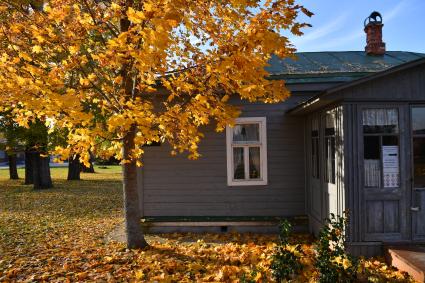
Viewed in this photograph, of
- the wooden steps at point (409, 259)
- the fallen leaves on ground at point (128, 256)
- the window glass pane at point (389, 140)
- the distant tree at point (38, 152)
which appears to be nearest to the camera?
the wooden steps at point (409, 259)

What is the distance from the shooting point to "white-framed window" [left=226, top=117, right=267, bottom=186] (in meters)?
8.71

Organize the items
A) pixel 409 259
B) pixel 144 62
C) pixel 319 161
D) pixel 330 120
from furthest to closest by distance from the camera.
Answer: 1. pixel 319 161
2. pixel 330 120
3. pixel 409 259
4. pixel 144 62

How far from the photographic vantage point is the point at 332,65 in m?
9.51

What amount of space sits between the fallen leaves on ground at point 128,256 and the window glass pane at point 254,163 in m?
1.48

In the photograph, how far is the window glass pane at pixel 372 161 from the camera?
6.27 metres

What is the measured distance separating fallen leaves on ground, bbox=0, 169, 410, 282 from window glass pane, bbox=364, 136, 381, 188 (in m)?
1.36

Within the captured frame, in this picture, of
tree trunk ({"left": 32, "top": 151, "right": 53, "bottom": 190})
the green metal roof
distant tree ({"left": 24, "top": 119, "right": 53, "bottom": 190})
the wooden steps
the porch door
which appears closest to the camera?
the wooden steps

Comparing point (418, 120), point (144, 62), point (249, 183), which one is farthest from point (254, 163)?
point (144, 62)

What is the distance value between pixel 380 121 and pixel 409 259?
233 centimetres

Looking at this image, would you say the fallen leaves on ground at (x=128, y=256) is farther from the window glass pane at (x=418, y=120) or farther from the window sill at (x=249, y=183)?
the window glass pane at (x=418, y=120)

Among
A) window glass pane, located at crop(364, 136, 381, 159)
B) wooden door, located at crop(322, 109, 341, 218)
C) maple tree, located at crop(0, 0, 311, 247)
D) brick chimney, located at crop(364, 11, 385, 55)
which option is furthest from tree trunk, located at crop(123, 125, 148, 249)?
brick chimney, located at crop(364, 11, 385, 55)

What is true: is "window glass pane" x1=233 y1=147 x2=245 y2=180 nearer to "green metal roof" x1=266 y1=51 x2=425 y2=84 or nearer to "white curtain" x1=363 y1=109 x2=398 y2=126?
"green metal roof" x1=266 y1=51 x2=425 y2=84

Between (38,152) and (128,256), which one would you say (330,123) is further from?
(38,152)

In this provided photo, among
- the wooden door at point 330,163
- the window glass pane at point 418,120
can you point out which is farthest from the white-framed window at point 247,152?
the window glass pane at point 418,120
